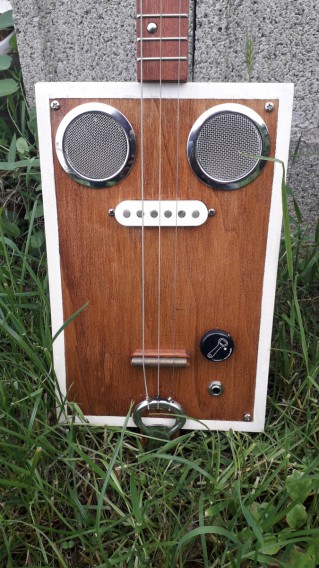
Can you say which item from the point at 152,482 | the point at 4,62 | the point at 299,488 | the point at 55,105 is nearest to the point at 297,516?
the point at 299,488

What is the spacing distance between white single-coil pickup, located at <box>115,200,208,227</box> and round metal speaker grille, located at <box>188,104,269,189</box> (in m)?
0.04

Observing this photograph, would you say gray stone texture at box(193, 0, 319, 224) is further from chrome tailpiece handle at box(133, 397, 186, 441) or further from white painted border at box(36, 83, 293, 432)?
chrome tailpiece handle at box(133, 397, 186, 441)

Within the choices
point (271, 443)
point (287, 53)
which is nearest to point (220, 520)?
point (271, 443)

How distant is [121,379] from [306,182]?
629 mm

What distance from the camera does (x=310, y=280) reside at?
95cm

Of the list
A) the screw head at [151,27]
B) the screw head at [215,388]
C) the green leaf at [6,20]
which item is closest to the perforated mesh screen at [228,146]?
the screw head at [151,27]

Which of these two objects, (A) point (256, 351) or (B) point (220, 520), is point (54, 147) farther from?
(B) point (220, 520)

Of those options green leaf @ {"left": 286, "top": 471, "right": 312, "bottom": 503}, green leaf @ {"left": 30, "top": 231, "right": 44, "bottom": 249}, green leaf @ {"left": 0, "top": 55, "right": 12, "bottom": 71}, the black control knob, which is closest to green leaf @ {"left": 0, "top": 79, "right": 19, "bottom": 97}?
green leaf @ {"left": 0, "top": 55, "right": 12, "bottom": 71}

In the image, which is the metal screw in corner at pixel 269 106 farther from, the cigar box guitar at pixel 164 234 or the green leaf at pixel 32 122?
the green leaf at pixel 32 122

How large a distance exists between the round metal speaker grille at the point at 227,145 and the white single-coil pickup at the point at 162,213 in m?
0.04

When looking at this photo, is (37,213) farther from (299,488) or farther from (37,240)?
(299,488)

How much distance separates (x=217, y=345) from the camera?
736 millimetres

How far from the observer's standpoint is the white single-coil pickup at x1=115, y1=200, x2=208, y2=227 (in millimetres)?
690

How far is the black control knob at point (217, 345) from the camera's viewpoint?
0.73 meters
